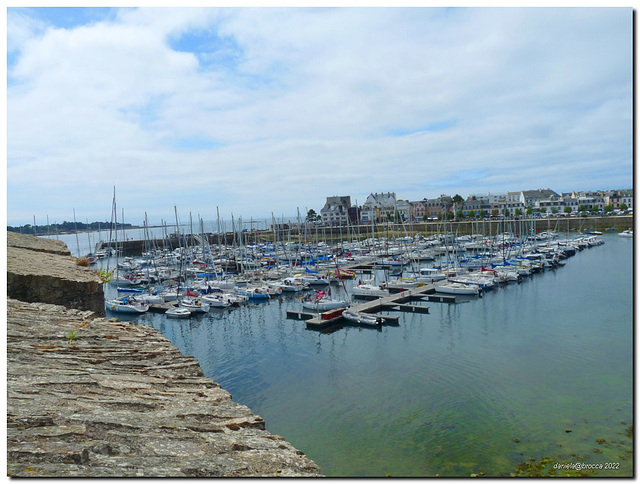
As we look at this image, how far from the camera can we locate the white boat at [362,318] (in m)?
35.3

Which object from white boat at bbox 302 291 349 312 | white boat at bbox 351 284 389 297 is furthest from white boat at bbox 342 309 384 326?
white boat at bbox 351 284 389 297

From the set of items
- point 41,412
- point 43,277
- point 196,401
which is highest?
point 43,277

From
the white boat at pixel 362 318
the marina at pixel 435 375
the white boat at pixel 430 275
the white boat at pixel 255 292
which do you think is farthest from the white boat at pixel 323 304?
the white boat at pixel 430 275

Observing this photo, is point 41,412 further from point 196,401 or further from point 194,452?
point 196,401

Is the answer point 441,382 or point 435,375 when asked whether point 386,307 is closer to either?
point 435,375

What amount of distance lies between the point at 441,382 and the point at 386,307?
17892 mm

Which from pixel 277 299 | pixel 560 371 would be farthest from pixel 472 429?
pixel 277 299

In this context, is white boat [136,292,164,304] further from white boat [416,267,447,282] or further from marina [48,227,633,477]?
white boat [416,267,447,282]

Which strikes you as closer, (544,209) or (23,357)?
(23,357)

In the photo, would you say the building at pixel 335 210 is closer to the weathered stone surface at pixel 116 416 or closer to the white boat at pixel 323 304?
the white boat at pixel 323 304

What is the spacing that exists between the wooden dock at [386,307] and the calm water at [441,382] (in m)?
1.17

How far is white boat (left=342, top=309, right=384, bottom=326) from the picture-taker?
35312 millimetres

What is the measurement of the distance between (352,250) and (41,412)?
262 feet

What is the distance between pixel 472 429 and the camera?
1795 cm
